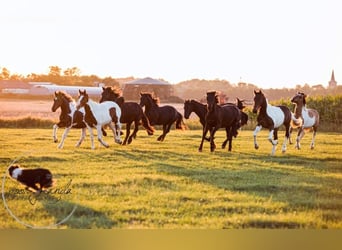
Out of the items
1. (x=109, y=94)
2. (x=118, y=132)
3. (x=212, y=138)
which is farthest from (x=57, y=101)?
(x=212, y=138)

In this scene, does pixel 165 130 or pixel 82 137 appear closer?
pixel 82 137

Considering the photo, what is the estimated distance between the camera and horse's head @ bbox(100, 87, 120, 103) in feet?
12.7

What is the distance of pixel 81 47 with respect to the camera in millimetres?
3814

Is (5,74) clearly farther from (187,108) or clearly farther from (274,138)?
(274,138)

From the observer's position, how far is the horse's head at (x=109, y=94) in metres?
3.88

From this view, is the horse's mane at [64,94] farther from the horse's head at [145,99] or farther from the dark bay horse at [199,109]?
the dark bay horse at [199,109]

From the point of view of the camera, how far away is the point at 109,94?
12.8ft

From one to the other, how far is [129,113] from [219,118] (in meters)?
0.58

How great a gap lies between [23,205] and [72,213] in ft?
0.94

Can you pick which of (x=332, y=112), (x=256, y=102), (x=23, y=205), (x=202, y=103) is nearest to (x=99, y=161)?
(x=23, y=205)

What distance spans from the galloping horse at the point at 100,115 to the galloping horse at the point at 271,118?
879 millimetres

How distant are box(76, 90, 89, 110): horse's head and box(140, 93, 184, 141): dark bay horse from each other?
0.35 meters

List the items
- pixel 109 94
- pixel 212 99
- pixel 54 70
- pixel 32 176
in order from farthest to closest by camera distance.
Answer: pixel 212 99, pixel 109 94, pixel 54 70, pixel 32 176

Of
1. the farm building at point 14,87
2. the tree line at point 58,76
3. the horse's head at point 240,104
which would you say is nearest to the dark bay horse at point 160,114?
the tree line at point 58,76
